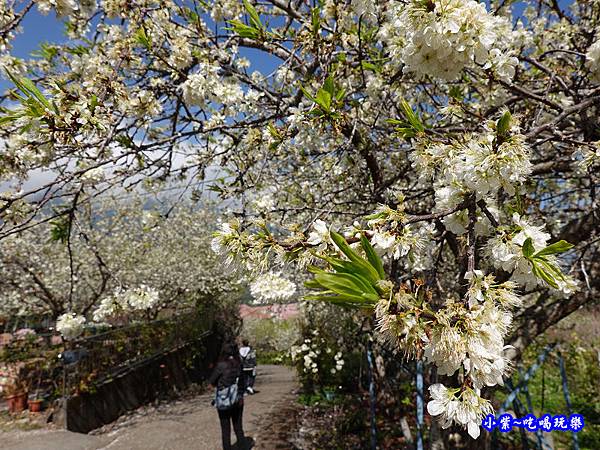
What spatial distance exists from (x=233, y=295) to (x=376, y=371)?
9.72m

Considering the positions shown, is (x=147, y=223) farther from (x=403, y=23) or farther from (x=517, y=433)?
(x=517, y=433)

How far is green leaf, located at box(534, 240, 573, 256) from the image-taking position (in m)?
0.86

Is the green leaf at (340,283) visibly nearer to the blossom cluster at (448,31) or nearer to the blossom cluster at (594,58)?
the blossom cluster at (448,31)

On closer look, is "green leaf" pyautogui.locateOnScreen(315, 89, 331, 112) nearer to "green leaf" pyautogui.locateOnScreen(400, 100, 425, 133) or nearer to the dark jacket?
"green leaf" pyautogui.locateOnScreen(400, 100, 425, 133)

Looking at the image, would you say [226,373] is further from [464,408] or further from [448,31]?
[448,31]

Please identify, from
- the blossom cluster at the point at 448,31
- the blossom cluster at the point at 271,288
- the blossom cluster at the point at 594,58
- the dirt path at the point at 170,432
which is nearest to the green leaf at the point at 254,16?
the blossom cluster at the point at 448,31

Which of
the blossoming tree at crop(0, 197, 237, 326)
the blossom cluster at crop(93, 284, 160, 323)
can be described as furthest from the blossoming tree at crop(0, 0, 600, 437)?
the blossoming tree at crop(0, 197, 237, 326)

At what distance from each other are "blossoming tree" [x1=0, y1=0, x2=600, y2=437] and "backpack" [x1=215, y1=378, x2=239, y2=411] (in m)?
2.76

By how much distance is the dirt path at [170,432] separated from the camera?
5867 mm

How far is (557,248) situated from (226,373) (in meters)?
4.70

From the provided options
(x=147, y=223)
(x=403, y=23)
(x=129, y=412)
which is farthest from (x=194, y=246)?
(x=403, y=23)

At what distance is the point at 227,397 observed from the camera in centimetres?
497

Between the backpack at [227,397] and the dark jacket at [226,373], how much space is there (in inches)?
2.0

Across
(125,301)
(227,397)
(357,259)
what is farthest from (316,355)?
(357,259)
